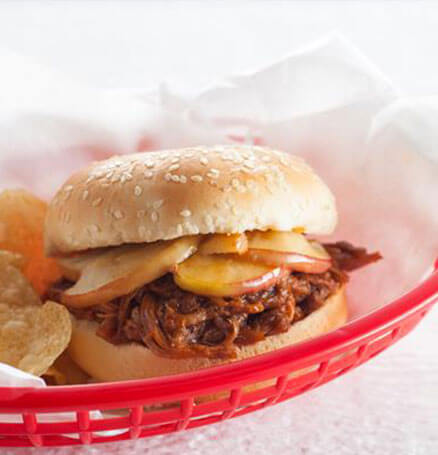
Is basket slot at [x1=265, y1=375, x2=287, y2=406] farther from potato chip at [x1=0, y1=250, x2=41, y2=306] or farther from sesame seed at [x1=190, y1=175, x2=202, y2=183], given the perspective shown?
potato chip at [x1=0, y1=250, x2=41, y2=306]

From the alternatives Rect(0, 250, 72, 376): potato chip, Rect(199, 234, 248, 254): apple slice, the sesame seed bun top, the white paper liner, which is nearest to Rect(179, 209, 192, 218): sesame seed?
the sesame seed bun top

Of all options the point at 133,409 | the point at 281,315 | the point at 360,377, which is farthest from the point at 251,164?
the point at 133,409

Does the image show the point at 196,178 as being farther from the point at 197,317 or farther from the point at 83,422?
the point at 83,422

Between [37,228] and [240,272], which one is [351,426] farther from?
[37,228]

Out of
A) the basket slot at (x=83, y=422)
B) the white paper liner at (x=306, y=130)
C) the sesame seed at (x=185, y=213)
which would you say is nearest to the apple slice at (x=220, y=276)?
the sesame seed at (x=185, y=213)

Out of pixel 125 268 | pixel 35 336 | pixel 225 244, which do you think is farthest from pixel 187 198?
pixel 35 336

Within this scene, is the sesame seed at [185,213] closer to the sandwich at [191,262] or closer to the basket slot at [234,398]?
the sandwich at [191,262]
